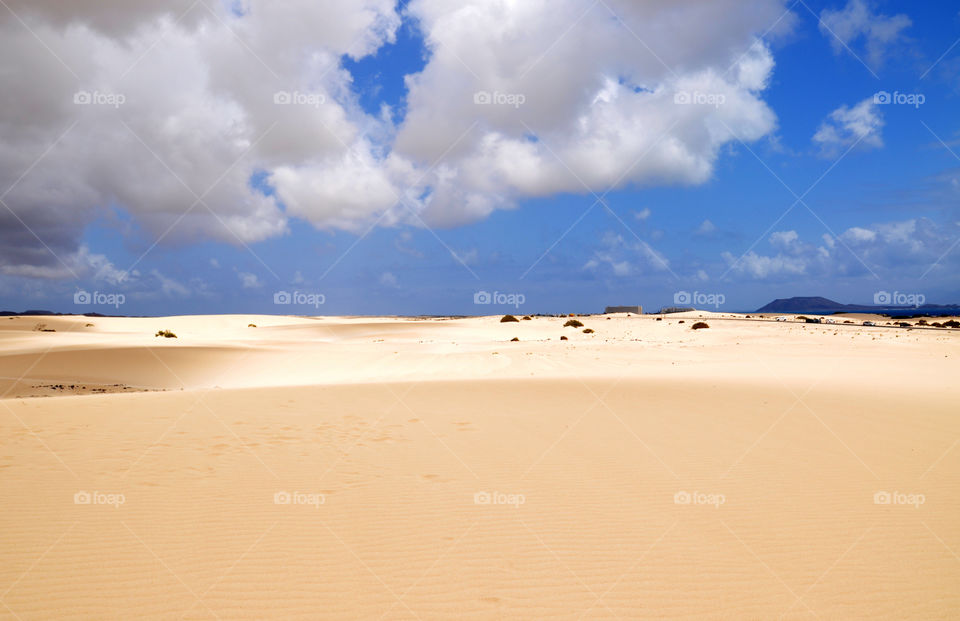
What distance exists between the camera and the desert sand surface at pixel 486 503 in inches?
158

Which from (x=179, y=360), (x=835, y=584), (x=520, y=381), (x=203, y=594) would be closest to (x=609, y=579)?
(x=835, y=584)

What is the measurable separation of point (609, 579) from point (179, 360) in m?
23.9

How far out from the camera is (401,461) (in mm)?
7359
